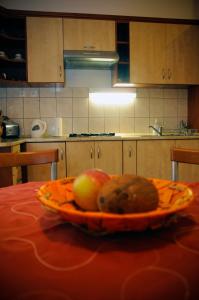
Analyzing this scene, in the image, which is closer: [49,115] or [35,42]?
[35,42]

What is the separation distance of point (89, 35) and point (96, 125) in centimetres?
104

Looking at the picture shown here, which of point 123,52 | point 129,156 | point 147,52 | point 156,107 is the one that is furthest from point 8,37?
point 156,107

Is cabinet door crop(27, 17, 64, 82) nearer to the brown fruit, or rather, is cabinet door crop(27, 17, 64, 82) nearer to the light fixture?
the light fixture

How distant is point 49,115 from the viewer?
10.3 ft

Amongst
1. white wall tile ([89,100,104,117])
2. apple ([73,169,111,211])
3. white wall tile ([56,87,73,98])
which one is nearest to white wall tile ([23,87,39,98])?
white wall tile ([56,87,73,98])

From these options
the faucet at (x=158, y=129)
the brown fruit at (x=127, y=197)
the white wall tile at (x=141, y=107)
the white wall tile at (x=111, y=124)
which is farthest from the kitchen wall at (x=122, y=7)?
the brown fruit at (x=127, y=197)

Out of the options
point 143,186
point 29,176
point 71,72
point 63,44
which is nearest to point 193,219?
point 143,186

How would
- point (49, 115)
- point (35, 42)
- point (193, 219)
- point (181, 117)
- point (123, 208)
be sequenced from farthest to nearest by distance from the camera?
point (181, 117)
point (49, 115)
point (35, 42)
point (193, 219)
point (123, 208)

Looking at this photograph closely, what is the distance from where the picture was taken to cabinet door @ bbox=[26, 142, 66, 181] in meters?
2.68

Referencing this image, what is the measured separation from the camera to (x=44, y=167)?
2.74 m

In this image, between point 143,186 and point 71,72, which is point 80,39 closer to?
point 71,72

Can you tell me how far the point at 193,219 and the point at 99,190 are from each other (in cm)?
26

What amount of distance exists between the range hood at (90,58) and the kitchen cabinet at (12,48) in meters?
0.50

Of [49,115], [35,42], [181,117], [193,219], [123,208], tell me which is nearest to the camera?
[123,208]
